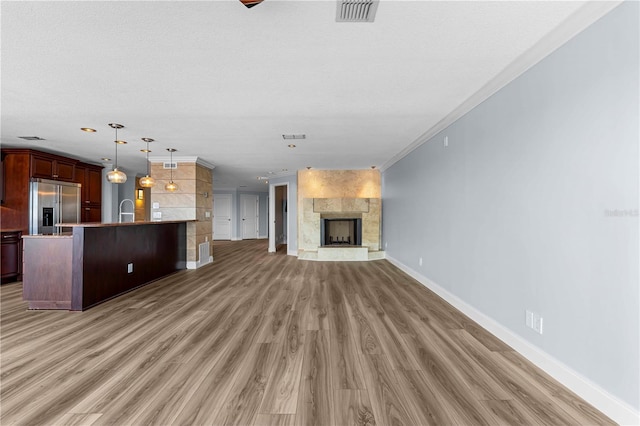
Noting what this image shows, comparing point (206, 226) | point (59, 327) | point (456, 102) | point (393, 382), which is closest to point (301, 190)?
point (206, 226)

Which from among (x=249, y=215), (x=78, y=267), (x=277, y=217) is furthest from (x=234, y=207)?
(x=78, y=267)

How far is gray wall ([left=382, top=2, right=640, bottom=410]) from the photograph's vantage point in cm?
170

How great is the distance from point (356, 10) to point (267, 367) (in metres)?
2.60

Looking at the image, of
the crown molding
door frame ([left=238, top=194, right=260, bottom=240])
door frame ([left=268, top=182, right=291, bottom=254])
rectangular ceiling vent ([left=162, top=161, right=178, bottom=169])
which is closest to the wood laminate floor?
the crown molding

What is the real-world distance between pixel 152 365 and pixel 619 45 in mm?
3810

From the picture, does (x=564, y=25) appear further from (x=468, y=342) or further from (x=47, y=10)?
(x=47, y=10)

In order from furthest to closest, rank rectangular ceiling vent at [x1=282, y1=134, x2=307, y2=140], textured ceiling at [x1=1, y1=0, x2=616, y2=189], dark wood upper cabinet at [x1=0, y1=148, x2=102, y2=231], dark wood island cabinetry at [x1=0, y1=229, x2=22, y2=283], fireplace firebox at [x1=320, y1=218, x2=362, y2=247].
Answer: fireplace firebox at [x1=320, y1=218, x2=362, y2=247] → dark wood upper cabinet at [x1=0, y1=148, x2=102, y2=231] → dark wood island cabinetry at [x1=0, y1=229, x2=22, y2=283] → rectangular ceiling vent at [x1=282, y1=134, x2=307, y2=140] → textured ceiling at [x1=1, y1=0, x2=616, y2=189]

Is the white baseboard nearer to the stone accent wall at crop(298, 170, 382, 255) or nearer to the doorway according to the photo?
the stone accent wall at crop(298, 170, 382, 255)

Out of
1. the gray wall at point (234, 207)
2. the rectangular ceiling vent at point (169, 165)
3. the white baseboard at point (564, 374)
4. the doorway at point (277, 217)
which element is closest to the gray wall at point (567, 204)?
the white baseboard at point (564, 374)

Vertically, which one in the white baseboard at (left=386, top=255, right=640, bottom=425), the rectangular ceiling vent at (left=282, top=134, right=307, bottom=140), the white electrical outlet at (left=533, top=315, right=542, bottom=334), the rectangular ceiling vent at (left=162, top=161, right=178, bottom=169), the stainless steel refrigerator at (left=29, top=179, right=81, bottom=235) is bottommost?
the white baseboard at (left=386, top=255, right=640, bottom=425)

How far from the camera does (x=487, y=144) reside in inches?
122

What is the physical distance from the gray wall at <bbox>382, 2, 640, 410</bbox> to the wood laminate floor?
1.33 feet

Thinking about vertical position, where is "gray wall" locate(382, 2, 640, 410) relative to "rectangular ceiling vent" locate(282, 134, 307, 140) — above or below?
below

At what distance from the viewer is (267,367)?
231 centimetres
